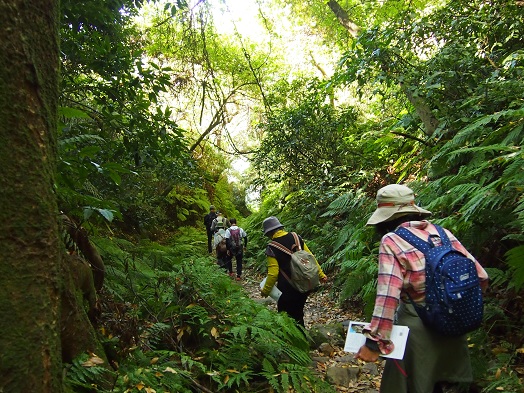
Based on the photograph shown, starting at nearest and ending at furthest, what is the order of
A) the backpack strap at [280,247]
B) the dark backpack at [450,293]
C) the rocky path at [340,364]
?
the dark backpack at [450,293] → the rocky path at [340,364] → the backpack strap at [280,247]

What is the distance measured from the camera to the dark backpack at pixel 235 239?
971cm

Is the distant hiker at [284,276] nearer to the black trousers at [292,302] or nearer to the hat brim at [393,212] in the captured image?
the black trousers at [292,302]

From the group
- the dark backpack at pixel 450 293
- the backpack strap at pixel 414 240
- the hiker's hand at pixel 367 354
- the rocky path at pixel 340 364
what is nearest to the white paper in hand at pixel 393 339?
the hiker's hand at pixel 367 354

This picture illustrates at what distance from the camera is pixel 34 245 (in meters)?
1.43

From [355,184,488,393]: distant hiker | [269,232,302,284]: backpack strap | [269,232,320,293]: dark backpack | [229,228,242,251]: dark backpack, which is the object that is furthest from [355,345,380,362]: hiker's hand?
[229,228,242,251]: dark backpack

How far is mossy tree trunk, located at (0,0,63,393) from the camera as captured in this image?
4.46 feet

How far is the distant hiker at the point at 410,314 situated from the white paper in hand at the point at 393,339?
0.03 m

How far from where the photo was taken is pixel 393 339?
2176 mm

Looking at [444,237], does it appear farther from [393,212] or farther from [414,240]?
[393,212]

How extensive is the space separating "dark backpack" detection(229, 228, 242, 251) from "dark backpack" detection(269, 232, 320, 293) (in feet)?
17.5

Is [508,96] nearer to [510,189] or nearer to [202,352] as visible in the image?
[510,189]

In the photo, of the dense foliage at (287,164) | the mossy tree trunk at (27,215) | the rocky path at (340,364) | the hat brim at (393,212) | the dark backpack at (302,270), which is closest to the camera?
the mossy tree trunk at (27,215)

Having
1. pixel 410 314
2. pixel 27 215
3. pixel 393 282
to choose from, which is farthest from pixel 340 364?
pixel 27 215

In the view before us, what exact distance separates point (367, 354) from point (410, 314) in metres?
0.36
